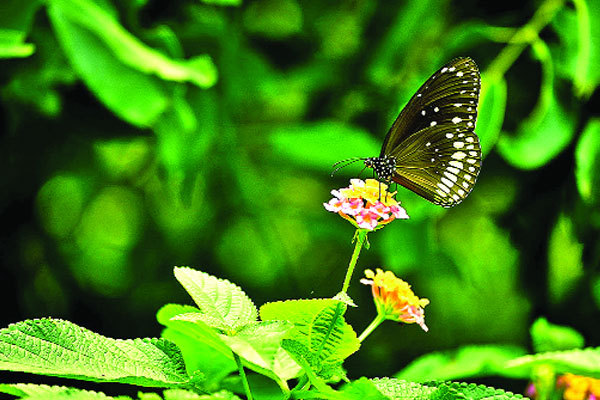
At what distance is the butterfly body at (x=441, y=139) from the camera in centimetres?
85

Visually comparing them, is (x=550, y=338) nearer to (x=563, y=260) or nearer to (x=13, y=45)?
(x=563, y=260)

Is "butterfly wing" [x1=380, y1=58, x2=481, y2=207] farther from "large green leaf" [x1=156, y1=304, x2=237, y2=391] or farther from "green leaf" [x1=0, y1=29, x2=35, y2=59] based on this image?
"green leaf" [x1=0, y1=29, x2=35, y2=59]

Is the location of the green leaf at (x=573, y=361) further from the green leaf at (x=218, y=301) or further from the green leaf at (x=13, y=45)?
the green leaf at (x=13, y=45)

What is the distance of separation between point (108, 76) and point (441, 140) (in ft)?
1.62

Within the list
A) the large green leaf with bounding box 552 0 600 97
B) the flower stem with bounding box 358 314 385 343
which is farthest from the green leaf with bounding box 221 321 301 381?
the large green leaf with bounding box 552 0 600 97

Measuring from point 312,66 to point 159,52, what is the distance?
1.19 ft

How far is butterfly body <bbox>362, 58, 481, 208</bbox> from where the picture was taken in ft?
2.78

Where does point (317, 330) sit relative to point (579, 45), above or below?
below

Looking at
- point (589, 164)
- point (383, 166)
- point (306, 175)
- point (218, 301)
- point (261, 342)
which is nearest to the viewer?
point (261, 342)

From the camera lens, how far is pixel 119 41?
1.01 m

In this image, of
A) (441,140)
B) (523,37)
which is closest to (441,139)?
(441,140)

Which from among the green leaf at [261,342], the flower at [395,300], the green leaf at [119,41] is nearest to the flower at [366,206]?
the flower at [395,300]

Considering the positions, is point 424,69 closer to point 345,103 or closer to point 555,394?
point 345,103

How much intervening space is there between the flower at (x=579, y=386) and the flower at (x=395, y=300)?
490 mm
